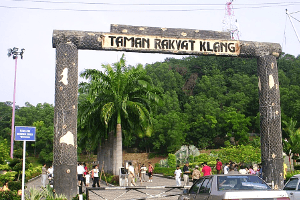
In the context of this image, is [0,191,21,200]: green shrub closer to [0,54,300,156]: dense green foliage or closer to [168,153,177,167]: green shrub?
[168,153,177,167]: green shrub

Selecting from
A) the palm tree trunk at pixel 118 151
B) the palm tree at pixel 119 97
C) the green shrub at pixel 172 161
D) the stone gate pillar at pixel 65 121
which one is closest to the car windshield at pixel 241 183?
the stone gate pillar at pixel 65 121

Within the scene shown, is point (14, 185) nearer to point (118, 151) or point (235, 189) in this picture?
point (118, 151)

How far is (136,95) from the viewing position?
29359 mm

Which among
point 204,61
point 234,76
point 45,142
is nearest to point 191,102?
point 234,76

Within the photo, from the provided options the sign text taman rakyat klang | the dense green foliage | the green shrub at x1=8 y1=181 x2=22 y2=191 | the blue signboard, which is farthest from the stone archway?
the dense green foliage

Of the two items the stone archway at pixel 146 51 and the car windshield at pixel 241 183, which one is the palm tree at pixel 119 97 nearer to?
the stone archway at pixel 146 51

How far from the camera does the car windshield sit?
861cm

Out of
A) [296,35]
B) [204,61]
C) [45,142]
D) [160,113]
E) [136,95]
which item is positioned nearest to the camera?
Result: [136,95]

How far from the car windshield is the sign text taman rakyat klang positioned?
6695mm

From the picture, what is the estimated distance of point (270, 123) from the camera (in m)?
14.7

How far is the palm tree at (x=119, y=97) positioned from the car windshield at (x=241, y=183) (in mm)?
18517

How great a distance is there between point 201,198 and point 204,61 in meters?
71.2

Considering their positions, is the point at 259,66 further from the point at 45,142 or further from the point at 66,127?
the point at 45,142

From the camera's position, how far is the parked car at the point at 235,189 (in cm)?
762
